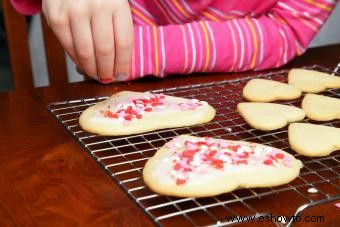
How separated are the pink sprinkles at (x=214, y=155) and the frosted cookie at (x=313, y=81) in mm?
281

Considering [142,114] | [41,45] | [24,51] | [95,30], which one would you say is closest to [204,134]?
[142,114]

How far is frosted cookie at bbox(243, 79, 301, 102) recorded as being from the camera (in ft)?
2.68

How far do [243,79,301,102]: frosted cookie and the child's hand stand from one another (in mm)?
222

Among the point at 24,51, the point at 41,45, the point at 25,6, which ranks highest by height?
the point at 25,6

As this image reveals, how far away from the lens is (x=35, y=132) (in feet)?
2.47

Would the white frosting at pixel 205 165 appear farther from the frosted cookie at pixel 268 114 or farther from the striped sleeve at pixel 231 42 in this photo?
the striped sleeve at pixel 231 42

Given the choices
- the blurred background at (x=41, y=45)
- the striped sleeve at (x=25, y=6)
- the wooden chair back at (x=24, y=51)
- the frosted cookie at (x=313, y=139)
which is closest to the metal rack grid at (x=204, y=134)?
Answer: the frosted cookie at (x=313, y=139)

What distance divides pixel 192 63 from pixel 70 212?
50 centimetres

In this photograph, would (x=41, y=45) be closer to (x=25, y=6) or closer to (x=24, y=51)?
(x=24, y=51)

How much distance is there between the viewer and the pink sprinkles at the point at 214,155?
0.57 metres

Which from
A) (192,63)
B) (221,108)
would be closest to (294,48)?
(192,63)

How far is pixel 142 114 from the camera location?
0.73 m

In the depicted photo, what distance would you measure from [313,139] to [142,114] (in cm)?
23

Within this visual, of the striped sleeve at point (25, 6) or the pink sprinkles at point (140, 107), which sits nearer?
the pink sprinkles at point (140, 107)
